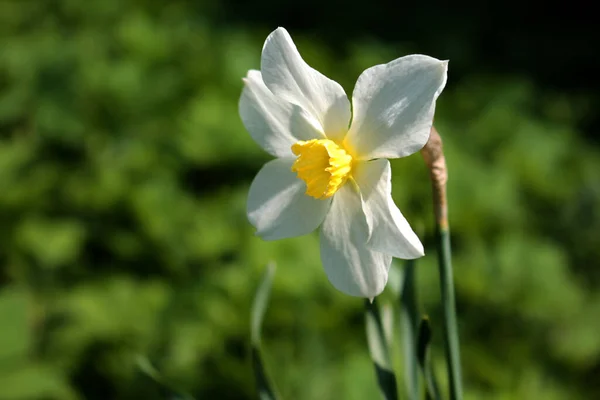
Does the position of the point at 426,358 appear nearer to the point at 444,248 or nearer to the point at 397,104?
the point at 444,248

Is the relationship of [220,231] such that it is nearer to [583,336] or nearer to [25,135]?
[25,135]

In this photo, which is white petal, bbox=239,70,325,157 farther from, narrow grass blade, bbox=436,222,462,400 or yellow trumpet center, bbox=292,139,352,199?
narrow grass blade, bbox=436,222,462,400

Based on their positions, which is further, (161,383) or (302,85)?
(161,383)

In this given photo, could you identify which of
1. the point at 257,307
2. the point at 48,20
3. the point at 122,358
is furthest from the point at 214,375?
the point at 48,20

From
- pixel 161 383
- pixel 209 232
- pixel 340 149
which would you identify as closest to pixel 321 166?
pixel 340 149

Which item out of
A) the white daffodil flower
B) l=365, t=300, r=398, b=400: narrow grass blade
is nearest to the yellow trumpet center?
the white daffodil flower
